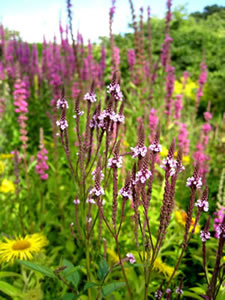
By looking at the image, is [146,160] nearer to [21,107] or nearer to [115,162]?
[115,162]

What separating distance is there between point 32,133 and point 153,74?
208 centimetres

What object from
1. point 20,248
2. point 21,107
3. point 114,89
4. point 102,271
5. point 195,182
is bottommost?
point 20,248

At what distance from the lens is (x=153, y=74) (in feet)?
12.3

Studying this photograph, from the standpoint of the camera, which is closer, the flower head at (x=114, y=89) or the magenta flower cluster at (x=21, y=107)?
the flower head at (x=114, y=89)

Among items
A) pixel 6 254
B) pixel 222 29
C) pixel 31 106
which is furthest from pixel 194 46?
pixel 6 254

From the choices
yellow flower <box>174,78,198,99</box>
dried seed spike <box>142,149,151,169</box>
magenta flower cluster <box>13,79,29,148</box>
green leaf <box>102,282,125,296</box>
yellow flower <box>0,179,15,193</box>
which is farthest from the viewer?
yellow flower <box>174,78,198,99</box>

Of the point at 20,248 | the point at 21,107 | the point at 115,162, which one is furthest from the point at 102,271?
the point at 21,107

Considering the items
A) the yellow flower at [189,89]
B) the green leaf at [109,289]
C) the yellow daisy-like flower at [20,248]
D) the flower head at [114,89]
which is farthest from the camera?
the yellow flower at [189,89]

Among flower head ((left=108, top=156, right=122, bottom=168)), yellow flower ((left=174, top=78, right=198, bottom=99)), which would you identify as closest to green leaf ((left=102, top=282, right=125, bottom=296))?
flower head ((left=108, top=156, right=122, bottom=168))

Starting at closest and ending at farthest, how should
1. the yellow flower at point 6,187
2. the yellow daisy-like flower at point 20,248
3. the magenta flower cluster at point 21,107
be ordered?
the yellow daisy-like flower at point 20,248
the yellow flower at point 6,187
the magenta flower cluster at point 21,107

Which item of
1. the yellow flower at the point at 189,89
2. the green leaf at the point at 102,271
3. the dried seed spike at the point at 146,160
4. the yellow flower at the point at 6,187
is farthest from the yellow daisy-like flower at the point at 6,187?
the yellow flower at the point at 189,89

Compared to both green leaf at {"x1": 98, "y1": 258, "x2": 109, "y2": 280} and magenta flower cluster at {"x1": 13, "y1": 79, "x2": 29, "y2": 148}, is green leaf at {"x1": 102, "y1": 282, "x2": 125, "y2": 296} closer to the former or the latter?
green leaf at {"x1": 98, "y1": 258, "x2": 109, "y2": 280}

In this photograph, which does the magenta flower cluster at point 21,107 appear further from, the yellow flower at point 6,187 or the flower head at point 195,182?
the flower head at point 195,182

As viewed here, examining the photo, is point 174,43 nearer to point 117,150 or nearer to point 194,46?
point 194,46
